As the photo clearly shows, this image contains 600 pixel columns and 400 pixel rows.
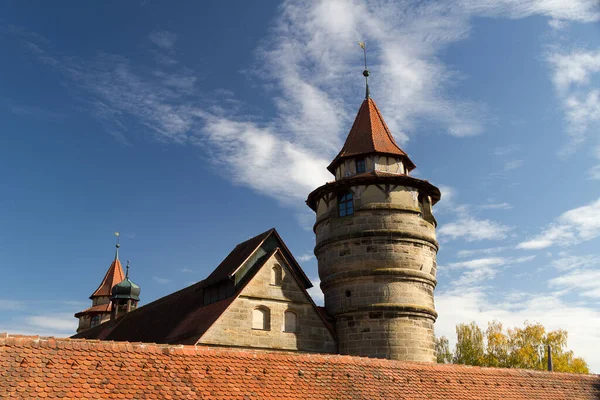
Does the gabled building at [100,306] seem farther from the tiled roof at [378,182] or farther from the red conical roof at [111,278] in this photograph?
the tiled roof at [378,182]

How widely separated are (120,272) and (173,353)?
41.7 m

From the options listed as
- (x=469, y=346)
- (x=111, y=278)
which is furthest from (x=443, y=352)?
(x=111, y=278)

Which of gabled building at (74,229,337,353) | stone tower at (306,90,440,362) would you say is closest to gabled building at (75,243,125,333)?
gabled building at (74,229,337,353)

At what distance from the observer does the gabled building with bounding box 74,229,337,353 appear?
20016 millimetres

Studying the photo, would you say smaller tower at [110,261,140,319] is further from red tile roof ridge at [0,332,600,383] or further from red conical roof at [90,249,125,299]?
red tile roof ridge at [0,332,600,383]

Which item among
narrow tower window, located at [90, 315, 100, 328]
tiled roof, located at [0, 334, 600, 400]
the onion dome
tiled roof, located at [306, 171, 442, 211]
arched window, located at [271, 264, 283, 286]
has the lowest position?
tiled roof, located at [0, 334, 600, 400]

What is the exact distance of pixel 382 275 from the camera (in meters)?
22.1

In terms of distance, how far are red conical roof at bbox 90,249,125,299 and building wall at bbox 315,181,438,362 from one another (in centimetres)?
3201

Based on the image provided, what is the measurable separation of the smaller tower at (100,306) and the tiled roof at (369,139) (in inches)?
1218

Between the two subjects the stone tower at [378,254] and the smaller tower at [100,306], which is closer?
the stone tower at [378,254]

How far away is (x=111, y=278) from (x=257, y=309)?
3400 centimetres

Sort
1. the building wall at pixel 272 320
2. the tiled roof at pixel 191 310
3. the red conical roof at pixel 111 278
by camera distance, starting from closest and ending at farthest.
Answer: the building wall at pixel 272 320
the tiled roof at pixel 191 310
the red conical roof at pixel 111 278

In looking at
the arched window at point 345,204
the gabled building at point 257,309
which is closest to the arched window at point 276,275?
the gabled building at point 257,309

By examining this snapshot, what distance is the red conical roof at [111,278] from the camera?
50.6 meters
